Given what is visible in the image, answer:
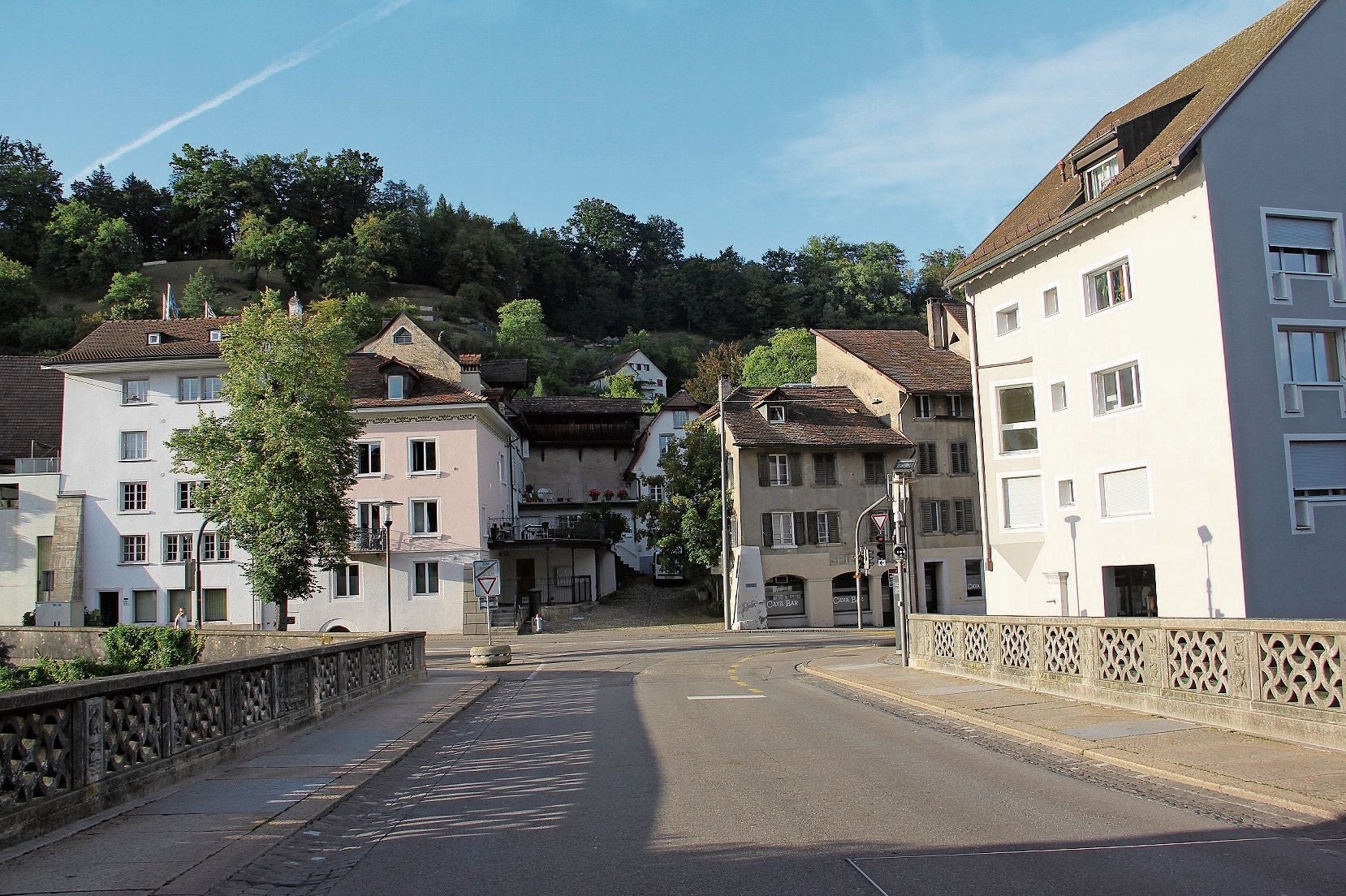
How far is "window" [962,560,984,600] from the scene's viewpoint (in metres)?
51.9

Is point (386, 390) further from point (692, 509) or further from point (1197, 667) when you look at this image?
point (1197, 667)

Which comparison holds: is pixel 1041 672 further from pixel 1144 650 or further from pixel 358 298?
pixel 358 298

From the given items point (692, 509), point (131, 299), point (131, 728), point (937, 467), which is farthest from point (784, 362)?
point (131, 728)

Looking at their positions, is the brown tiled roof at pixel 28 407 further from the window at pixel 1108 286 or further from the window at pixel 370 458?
the window at pixel 1108 286

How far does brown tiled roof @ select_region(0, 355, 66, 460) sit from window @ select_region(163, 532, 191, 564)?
11.9 m

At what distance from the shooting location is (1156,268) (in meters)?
29.3

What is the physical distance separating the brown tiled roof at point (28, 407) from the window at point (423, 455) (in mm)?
21148

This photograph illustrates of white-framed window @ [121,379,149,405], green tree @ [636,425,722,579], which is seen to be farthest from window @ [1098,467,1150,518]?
white-framed window @ [121,379,149,405]

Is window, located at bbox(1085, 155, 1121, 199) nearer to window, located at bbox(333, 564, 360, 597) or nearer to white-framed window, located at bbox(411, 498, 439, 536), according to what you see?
white-framed window, located at bbox(411, 498, 439, 536)

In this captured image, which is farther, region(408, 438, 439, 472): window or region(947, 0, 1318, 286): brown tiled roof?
region(408, 438, 439, 472): window

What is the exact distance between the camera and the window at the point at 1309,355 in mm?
27875

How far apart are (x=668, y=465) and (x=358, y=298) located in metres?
61.1

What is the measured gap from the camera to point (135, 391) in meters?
50.6

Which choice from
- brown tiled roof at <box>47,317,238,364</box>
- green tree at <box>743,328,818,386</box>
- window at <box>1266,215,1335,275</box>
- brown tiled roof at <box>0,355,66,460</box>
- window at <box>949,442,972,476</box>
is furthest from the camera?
green tree at <box>743,328,818,386</box>
